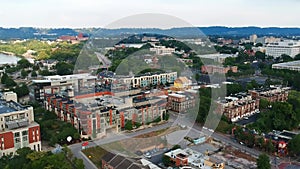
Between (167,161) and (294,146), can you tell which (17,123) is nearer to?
(167,161)

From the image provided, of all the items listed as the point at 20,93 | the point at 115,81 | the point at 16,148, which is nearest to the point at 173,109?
the point at 115,81

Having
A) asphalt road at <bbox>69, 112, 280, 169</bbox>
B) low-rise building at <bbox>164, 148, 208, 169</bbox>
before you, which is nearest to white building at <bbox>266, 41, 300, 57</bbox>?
asphalt road at <bbox>69, 112, 280, 169</bbox>

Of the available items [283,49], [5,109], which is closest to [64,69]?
[5,109]

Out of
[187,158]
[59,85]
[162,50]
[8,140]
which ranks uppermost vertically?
[162,50]

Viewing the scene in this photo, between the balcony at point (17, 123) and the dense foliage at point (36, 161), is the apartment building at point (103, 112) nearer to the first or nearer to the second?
the balcony at point (17, 123)

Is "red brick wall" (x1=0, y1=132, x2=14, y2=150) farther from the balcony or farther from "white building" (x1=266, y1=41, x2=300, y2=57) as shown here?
"white building" (x1=266, y1=41, x2=300, y2=57)

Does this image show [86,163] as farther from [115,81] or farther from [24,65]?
[24,65]
